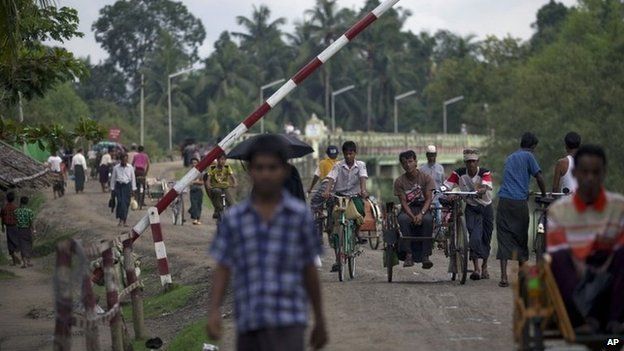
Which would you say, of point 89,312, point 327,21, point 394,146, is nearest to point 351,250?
point 89,312

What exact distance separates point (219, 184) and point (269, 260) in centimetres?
1866

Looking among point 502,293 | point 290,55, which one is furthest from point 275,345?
point 290,55

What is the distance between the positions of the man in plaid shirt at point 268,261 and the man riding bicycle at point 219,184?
18.2 m

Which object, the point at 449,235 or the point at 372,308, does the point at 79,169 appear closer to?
the point at 449,235

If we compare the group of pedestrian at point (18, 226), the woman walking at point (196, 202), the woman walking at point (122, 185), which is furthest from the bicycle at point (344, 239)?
the woman walking at point (196, 202)

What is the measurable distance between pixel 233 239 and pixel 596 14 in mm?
82423

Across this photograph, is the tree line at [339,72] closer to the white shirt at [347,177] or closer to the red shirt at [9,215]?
the red shirt at [9,215]

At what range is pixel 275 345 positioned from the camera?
7.33m

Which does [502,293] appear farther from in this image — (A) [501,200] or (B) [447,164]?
(B) [447,164]

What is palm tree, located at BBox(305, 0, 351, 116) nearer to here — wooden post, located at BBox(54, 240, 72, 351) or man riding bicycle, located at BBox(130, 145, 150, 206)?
man riding bicycle, located at BBox(130, 145, 150, 206)

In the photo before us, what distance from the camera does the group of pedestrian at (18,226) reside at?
28.8 metres

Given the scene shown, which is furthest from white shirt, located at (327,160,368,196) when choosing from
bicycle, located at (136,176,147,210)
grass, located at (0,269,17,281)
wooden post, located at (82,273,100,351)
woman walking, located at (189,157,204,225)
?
bicycle, located at (136,176,147,210)

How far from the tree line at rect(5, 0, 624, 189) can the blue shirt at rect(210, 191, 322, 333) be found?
206ft

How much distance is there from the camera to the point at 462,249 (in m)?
17.1
